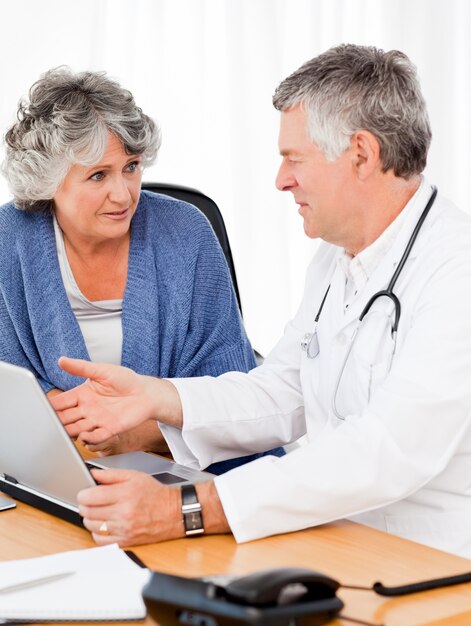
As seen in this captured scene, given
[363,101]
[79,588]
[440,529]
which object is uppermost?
[363,101]

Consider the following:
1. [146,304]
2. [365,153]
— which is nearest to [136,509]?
[365,153]

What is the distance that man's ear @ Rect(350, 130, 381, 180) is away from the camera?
1655 mm

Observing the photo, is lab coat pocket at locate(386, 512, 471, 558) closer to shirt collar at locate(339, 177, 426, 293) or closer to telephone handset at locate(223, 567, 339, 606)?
shirt collar at locate(339, 177, 426, 293)

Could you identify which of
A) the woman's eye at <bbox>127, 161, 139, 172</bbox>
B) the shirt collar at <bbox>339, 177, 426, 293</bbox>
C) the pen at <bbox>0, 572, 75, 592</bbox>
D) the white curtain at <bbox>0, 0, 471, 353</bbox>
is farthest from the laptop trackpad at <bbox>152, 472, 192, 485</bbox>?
the white curtain at <bbox>0, 0, 471, 353</bbox>

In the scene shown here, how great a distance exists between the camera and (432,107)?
154 inches

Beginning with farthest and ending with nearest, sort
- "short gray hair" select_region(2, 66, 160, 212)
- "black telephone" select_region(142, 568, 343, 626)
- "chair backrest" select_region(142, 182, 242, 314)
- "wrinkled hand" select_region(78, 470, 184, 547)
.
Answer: "chair backrest" select_region(142, 182, 242, 314) < "short gray hair" select_region(2, 66, 160, 212) < "wrinkled hand" select_region(78, 470, 184, 547) < "black telephone" select_region(142, 568, 343, 626)

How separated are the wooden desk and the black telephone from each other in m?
0.14

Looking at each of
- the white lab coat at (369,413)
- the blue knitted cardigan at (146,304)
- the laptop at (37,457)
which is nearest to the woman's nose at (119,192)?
the blue knitted cardigan at (146,304)

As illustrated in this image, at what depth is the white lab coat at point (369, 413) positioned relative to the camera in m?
1.40

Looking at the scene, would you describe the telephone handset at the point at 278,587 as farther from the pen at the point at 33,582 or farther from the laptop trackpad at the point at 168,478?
the laptop trackpad at the point at 168,478

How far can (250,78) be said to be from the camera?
3.76 metres

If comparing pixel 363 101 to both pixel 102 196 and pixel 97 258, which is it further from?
pixel 97 258

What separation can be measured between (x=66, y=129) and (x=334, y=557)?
1.32 metres

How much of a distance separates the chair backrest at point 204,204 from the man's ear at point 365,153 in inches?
37.3
